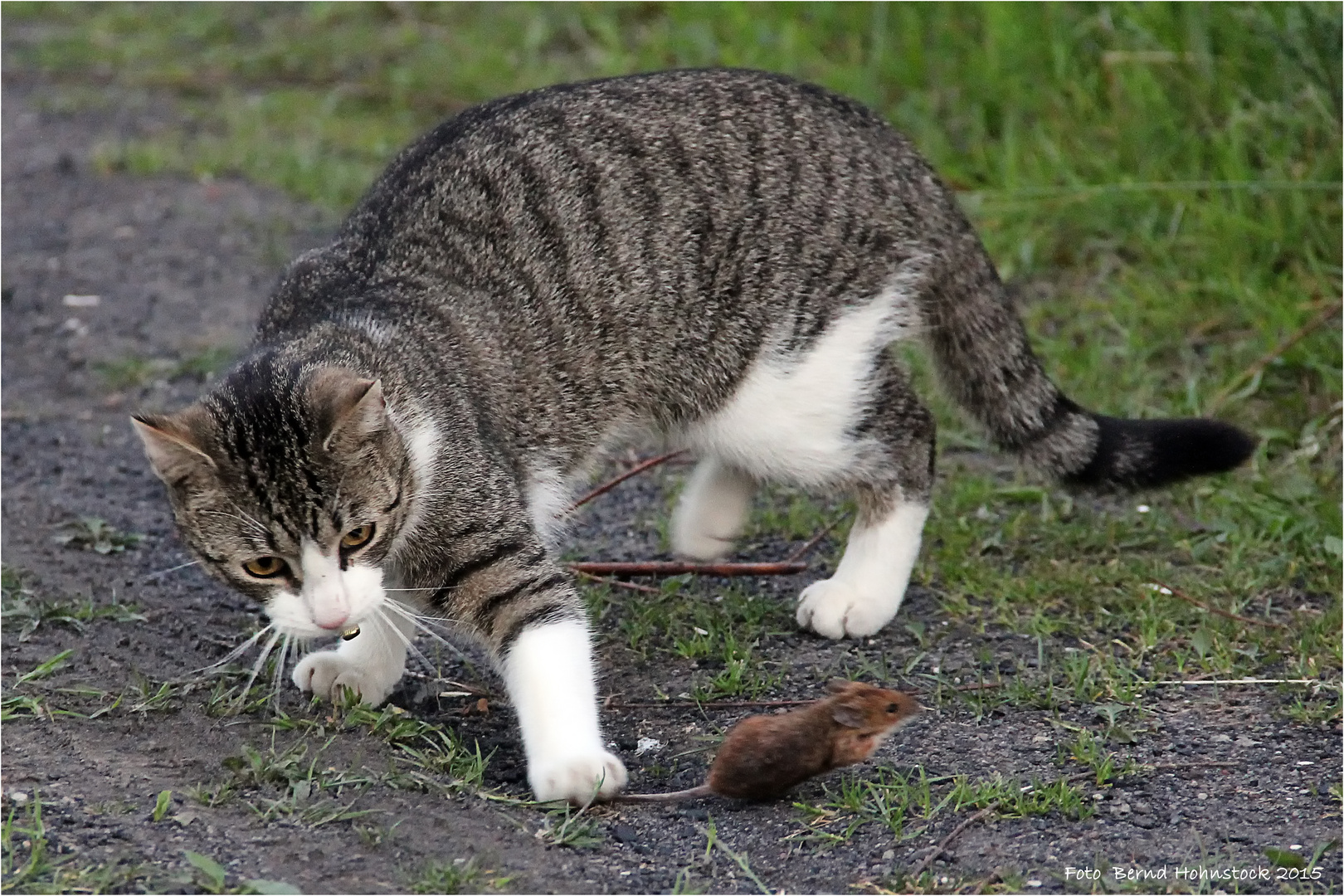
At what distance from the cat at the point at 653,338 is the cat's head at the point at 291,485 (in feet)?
0.48

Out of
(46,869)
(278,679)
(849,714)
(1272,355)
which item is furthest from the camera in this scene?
(1272,355)

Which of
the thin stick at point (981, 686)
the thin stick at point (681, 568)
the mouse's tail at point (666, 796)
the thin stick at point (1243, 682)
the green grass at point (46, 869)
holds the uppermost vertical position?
the green grass at point (46, 869)

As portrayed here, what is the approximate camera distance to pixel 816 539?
4.92 m

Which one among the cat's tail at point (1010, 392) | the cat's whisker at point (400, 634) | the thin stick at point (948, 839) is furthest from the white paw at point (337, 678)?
the cat's tail at point (1010, 392)

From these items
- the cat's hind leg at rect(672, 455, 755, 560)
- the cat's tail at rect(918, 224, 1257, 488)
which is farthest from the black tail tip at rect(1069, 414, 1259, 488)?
the cat's hind leg at rect(672, 455, 755, 560)

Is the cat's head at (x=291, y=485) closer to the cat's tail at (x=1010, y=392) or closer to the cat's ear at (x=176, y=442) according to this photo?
the cat's ear at (x=176, y=442)

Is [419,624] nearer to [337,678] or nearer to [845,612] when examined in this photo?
[337,678]

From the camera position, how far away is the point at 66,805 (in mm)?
3219

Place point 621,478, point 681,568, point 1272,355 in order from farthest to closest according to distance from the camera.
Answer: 1. point 1272,355
2. point 621,478
3. point 681,568

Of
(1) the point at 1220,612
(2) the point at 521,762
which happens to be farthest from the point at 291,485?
(1) the point at 1220,612

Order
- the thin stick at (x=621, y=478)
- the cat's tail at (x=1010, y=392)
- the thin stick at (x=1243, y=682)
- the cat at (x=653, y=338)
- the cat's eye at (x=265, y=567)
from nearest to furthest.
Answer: the cat's eye at (x=265, y=567) < the cat at (x=653, y=338) < the thin stick at (x=1243, y=682) < the cat's tail at (x=1010, y=392) < the thin stick at (x=621, y=478)

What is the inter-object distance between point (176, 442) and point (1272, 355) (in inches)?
143

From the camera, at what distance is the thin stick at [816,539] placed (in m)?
4.88

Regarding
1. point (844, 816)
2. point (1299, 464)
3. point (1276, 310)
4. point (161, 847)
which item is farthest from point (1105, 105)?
point (161, 847)
